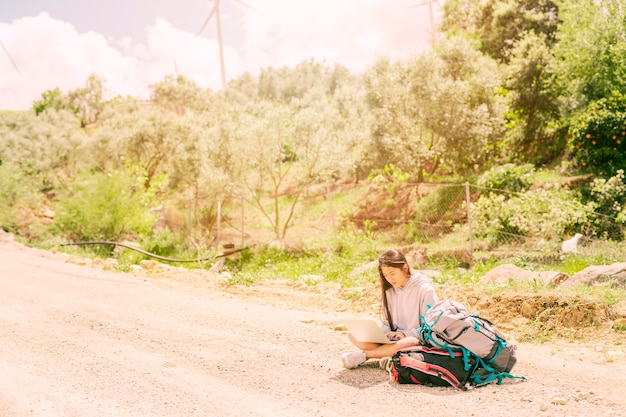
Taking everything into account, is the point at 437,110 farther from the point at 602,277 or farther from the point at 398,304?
the point at 398,304

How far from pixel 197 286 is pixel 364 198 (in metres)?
11.2

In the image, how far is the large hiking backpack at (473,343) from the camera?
4988 mm

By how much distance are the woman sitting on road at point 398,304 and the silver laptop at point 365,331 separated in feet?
0.28

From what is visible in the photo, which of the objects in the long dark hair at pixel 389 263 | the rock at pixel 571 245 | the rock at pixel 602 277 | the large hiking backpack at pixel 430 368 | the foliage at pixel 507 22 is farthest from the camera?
the foliage at pixel 507 22

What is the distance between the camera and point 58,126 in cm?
3612

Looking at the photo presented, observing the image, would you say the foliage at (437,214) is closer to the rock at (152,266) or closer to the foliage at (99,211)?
the rock at (152,266)

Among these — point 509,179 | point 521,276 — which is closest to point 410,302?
point 521,276

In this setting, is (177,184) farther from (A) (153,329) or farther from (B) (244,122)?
(A) (153,329)

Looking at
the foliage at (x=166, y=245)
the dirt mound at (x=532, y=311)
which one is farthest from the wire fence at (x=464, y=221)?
the dirt mound at (x=532, y=311)

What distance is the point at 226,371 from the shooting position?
5.76 metres

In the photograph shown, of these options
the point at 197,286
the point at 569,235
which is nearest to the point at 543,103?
the point at 569,235

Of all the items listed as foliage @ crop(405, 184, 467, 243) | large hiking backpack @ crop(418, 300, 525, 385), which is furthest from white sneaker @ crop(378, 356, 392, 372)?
foliage @ crop(405, 184, 467, 243)

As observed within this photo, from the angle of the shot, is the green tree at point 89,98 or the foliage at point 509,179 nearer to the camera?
the foliage at point 509,179

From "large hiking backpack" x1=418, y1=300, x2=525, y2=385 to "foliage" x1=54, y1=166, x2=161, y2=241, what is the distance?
1541 centimetres
